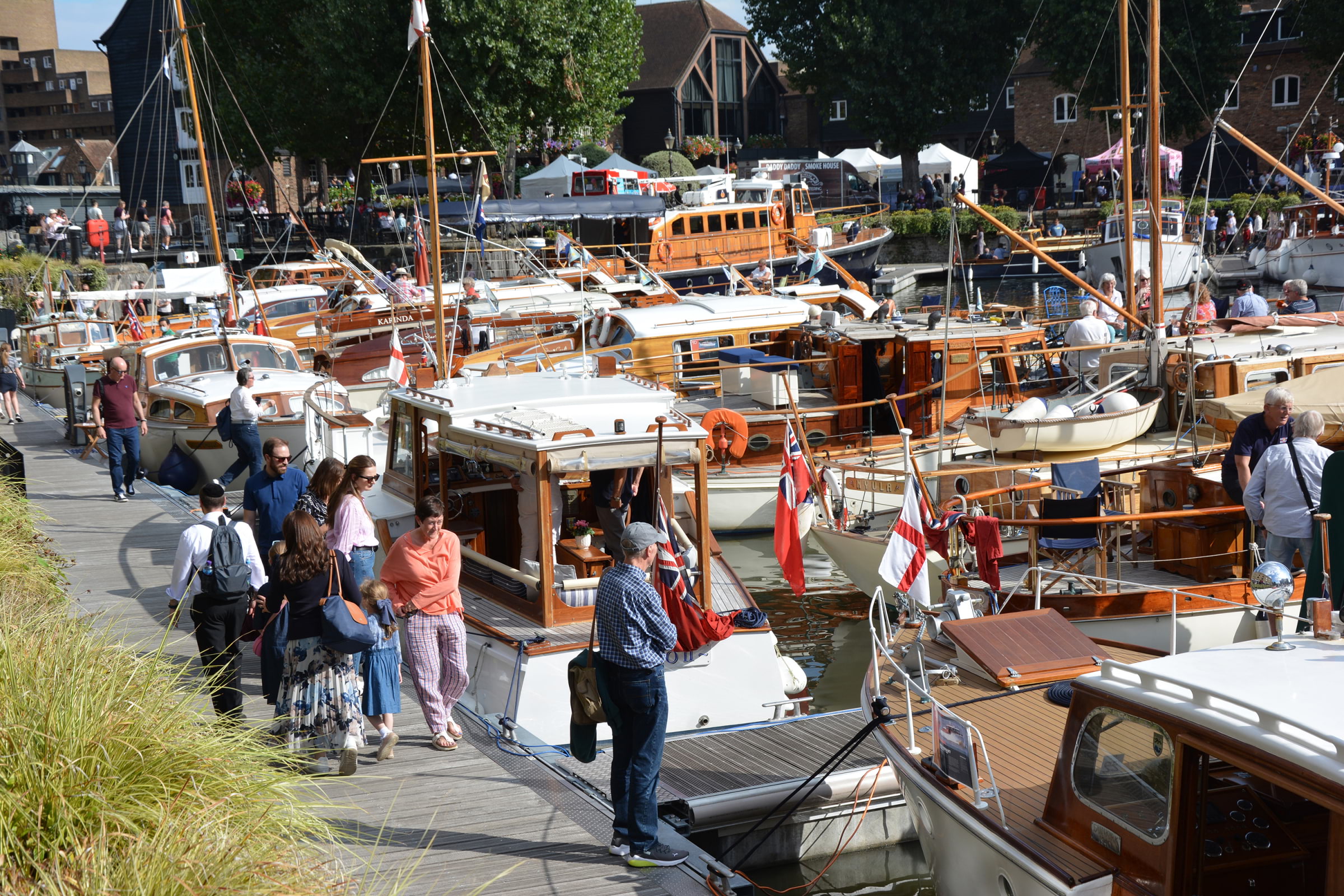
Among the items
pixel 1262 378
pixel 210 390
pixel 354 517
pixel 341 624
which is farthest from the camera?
pixel 210 390

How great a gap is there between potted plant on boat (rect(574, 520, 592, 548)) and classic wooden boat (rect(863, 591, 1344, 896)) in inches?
138

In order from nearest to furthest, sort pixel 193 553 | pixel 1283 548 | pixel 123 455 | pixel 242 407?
pixel 193 553, pixel 1283 548, pixel 242 407, pixel 123 455

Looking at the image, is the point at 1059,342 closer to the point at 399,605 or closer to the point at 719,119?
the point at 399,605

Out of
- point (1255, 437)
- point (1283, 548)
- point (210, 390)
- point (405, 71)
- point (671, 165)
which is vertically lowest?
point (1283, 548)

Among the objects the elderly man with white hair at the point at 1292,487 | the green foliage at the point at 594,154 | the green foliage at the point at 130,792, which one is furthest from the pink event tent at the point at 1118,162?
the green foliage at the point at 130,792

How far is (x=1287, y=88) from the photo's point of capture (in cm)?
5341

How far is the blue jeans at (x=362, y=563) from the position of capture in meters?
8.49

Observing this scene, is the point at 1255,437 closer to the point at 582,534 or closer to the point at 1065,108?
the point at 582,534

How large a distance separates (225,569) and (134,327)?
69.9 feet

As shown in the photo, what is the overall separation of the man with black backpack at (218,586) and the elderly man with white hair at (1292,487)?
23.3ft

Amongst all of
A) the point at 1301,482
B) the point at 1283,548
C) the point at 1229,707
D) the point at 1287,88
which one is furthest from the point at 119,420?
the point at 1287,88

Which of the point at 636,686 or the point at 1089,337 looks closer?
the point at 636,686

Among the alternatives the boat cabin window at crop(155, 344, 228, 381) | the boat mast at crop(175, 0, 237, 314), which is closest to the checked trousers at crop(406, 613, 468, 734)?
the boat cabin window at crop(155, 344, 228, 381)

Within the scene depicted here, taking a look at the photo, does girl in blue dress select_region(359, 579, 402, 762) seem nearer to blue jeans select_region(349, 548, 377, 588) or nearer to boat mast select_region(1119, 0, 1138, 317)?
blue jeans select_region(349, 548, 377, 588)
